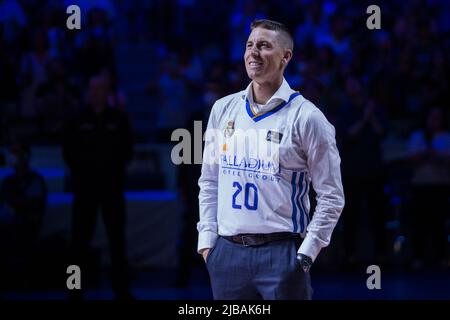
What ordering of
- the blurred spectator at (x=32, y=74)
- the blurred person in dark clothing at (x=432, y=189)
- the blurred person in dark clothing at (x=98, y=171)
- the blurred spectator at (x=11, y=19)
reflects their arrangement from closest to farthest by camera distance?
the blurred person in dark clothing at (x=98, y=171) → the blurred person in dark clothing at (x=432, y=189) → the blurred spectator at (x=32, y=74) → the blurred spectator at (x=11, y=19)

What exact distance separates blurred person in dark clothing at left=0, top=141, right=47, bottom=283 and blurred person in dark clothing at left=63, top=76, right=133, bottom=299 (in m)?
0.77

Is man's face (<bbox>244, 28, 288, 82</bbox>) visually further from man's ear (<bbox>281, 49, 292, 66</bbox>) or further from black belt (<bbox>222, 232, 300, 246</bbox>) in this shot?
black belt (<bbox>222, 232, 300, 246</bbox>)

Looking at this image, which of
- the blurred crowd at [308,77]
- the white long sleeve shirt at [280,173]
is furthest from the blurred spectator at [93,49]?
the white long sleeve shirt at [280,173]

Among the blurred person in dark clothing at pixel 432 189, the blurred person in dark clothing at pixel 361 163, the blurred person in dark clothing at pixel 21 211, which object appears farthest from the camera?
the blurred person in dark clothing at pixel 432 189

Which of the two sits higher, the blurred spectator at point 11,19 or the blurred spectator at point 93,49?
the blurred spectator at point 11,19

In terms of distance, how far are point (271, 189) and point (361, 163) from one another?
5.82 metres

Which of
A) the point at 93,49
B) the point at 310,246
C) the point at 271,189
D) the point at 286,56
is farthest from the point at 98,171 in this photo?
the point at 310,246

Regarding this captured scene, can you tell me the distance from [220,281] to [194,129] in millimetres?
4165

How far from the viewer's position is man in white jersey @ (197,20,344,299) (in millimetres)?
4199

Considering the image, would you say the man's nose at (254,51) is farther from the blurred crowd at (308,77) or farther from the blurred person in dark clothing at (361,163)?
the blurred person in dark clothing at (361,163)

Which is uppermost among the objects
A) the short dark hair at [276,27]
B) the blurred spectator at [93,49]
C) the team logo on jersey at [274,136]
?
the blurred spectator at [93,49]

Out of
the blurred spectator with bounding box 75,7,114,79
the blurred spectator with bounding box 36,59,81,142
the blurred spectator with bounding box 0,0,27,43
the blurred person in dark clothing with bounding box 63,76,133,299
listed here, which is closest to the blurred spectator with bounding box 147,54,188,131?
the blurred spectator with bounding box 75,7,114,79

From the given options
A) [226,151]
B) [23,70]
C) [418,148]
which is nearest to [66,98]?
[23,70]

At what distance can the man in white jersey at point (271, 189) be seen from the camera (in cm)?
420
